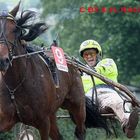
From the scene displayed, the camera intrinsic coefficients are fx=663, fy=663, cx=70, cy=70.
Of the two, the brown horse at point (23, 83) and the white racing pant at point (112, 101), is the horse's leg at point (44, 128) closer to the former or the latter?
the brown horse at point (23, 83)

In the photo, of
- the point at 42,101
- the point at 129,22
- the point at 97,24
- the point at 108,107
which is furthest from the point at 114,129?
the point at 97,24

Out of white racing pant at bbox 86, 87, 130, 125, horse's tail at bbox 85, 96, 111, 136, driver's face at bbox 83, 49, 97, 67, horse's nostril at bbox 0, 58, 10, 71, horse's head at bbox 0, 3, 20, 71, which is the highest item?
horse's head at bbox 0, 3, 20, 71

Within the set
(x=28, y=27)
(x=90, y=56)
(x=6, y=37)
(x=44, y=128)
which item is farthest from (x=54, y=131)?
(x=6, y=37)

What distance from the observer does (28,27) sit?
780cm

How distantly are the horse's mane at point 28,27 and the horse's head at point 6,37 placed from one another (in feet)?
0.48

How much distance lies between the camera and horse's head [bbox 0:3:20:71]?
6.94m

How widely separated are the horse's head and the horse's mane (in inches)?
5.8

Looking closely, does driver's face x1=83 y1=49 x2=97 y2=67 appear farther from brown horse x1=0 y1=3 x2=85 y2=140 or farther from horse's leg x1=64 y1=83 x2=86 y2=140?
brown horse x1=0 y1=3 x2=85 y2=140

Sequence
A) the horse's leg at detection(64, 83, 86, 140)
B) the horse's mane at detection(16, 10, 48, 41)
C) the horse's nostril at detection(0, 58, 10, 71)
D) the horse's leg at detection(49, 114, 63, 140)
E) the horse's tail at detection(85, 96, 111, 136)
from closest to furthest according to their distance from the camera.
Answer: the horse's nostril at detection(0, 58, 10, 71) < the horse's mane at detection(16, 10, 48, 41) < the horse's leg at detection(49, 114, 63, 140) < the horse's leg at detection(64, 83, 86, 140) < the horse's tail at detection(85, 96, 111, 136)

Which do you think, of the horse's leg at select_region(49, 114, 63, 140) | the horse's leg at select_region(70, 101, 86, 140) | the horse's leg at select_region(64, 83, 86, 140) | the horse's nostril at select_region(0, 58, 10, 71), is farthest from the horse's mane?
the horse's leg at select_region(70, 101, 86, 140)

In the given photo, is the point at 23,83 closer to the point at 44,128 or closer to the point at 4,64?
the point at 44,128

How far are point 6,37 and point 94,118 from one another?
2640mm

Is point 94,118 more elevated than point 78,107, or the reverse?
point 78,107

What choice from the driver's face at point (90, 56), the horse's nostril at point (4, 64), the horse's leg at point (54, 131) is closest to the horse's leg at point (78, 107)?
the horse's leg at point (54, 131)
